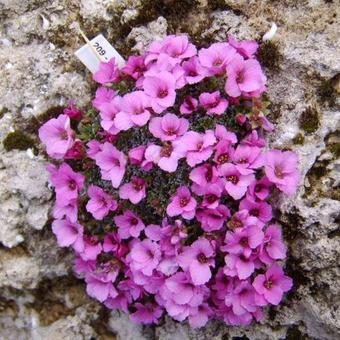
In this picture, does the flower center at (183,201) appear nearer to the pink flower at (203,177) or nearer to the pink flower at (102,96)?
the pink flower at (203,177)

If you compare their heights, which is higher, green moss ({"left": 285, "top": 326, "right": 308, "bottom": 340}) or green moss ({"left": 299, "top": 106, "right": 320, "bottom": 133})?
green moss ({"left": 299, "top": 106, "right": 320, "bottom": 133})

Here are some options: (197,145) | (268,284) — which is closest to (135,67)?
(197,145)

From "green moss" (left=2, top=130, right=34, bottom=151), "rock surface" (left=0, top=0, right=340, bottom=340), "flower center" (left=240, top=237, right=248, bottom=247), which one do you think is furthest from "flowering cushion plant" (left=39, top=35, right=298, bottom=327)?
"green moss" (left=2, top=130, right=34, bottom=151)

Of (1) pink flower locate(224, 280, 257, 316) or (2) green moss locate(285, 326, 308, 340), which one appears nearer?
(1) pink flower locate(224, 280, 257, 316)

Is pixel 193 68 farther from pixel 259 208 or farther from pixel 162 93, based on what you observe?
pixel 259 208

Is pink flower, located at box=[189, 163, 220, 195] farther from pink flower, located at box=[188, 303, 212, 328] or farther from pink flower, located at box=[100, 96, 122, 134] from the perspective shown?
pink flower, located at box=[188, 303, 212, 328]

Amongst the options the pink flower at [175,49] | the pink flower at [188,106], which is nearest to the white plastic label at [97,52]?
the pink flower at [175,49]
